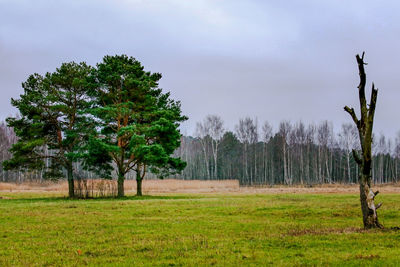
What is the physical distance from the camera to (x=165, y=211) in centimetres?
1995

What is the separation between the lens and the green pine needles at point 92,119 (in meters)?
34.3

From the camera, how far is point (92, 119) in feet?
116

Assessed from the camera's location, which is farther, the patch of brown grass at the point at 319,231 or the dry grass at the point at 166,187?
the dry grass at the point at 166,187

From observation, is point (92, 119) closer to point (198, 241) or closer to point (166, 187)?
point (166, 187)

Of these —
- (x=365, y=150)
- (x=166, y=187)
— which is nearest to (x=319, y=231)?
(x=365, y=150)

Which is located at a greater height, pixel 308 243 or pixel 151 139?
pixel 151 139

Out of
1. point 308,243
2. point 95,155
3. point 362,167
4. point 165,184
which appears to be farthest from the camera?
point 165,184

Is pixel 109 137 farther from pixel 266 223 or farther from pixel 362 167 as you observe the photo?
pixel 362 167

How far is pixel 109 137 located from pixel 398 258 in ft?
100

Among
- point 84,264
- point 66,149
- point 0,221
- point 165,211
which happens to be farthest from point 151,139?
point 84,264

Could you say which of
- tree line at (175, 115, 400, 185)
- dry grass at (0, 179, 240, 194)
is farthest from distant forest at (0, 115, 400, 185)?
dry grass at (0, 179, 240, 194)

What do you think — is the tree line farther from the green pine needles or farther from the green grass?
the green grass

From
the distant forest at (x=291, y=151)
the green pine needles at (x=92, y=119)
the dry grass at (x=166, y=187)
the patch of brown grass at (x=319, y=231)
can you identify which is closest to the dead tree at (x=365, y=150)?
the patch of brown grass at (x=319, y=231)

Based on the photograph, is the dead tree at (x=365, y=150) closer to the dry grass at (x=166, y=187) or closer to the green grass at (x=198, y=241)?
the green grass at (x=198, y=241)
